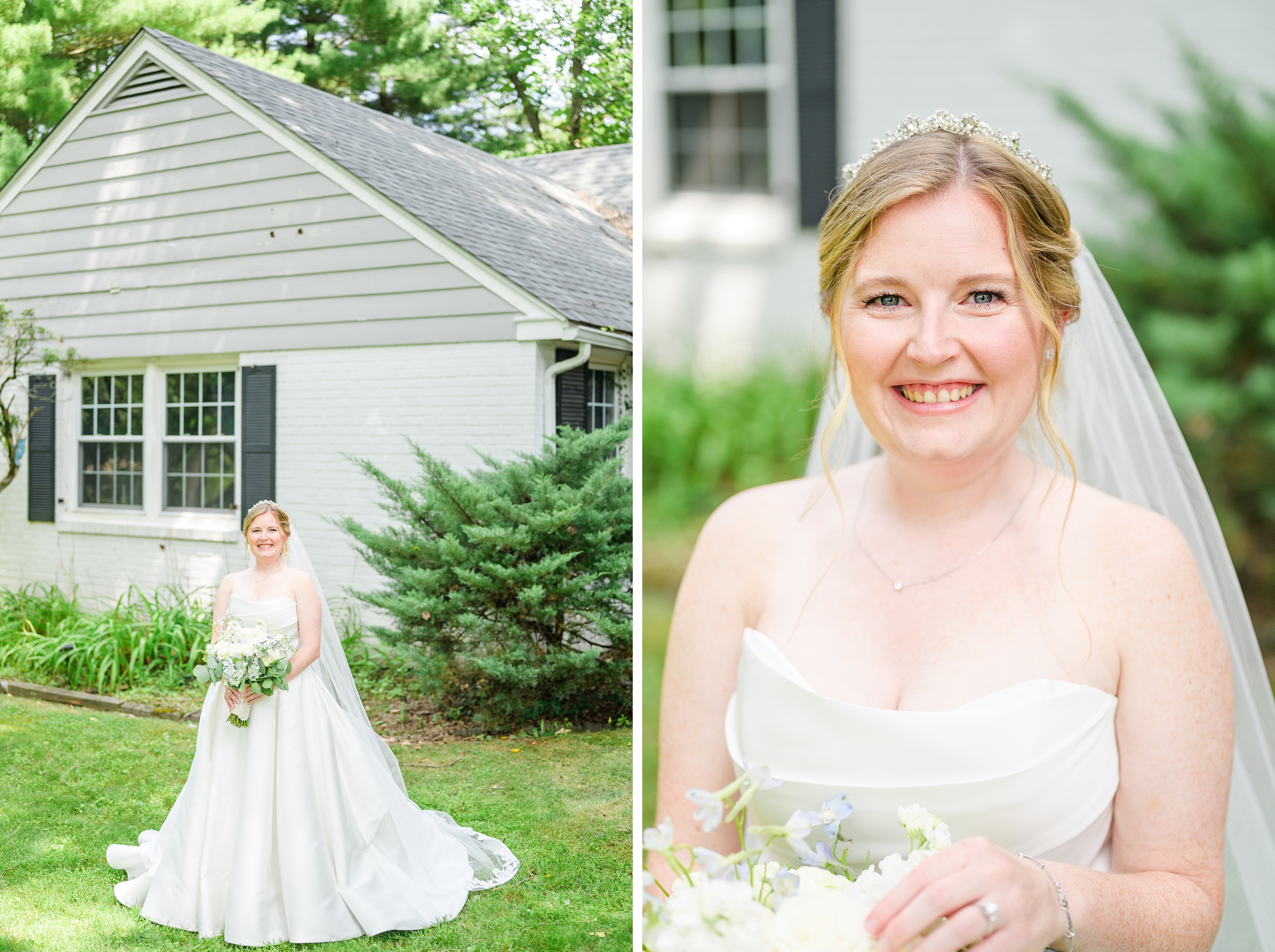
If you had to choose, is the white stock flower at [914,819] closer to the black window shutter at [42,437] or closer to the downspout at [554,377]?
the downspout at [554,377]

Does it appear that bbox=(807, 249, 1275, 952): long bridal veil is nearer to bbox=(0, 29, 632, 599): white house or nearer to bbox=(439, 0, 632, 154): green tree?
bbox=(0, 29, 632, 599): white house

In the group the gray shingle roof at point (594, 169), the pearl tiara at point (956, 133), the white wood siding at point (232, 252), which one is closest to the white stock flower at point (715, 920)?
the pearl tiara at point (956, 133)

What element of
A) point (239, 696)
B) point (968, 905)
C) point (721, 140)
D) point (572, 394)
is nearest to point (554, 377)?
point (572, 394)

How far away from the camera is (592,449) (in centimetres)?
372

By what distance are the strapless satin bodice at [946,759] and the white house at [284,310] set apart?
1987 mm

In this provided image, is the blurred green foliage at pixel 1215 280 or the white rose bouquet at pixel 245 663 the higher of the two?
the blurred green foliage at pixel 1215 280

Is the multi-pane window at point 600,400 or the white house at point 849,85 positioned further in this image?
the multi-pane window at point 600,400

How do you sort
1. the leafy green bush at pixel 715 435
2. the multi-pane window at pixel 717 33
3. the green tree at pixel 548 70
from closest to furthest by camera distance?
the multi-pane window at pixel 717 33
the leafy green bush at pixel 715 435
the green tree at pixel 548 70

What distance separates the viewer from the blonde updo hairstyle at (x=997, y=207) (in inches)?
71.9

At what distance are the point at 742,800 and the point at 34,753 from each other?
3.26m

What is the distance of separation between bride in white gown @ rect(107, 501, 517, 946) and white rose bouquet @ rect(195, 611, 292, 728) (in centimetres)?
5

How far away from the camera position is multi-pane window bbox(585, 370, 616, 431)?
150 inches

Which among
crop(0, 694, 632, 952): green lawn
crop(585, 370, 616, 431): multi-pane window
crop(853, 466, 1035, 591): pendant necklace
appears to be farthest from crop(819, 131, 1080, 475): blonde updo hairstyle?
crop(0, 694, 632, 952): green lawn

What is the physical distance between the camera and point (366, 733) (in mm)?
3355
